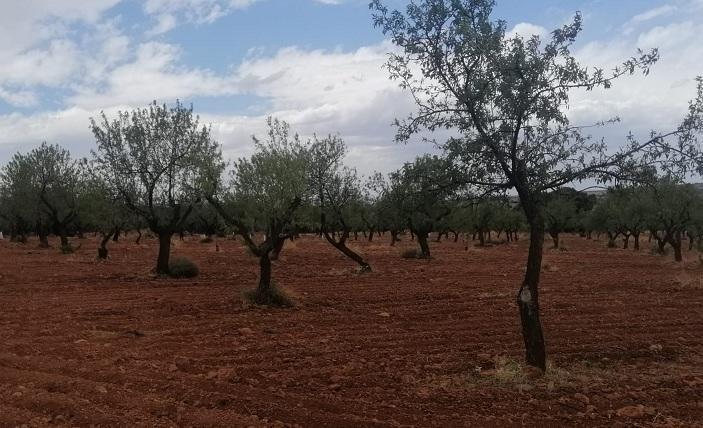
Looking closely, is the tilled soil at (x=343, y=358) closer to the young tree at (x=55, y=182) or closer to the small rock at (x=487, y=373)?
the small rock at (x=487, y=373)

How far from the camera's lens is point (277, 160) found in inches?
711

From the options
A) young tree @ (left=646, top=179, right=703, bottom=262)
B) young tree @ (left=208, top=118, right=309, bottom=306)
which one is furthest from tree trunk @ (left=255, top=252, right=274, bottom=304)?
young tree @ (left=646, top=179, right=703, bottom=262)

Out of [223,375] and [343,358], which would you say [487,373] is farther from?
[223,375]

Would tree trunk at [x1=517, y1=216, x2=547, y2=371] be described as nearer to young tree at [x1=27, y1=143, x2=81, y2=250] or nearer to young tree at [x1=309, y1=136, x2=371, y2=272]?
young tree at [x1=309, y1=136, x2=371, y2=272]

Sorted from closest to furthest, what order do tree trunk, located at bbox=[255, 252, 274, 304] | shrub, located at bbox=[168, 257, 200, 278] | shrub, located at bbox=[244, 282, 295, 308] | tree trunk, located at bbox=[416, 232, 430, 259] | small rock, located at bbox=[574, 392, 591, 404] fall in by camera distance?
small rock, located at bbox=[574, 392, 591, 404], shrub, located at bbox=[244, 282, 295, 308], tree trunk, located at bbox=[255, 252, 274, 304], shrub, located at bbox=[168, 257, 200, 278], tree trunk, located at bbox=[416, 232, 430, 259]

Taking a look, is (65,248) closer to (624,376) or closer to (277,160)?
(277,160)

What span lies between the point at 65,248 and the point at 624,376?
3642cm

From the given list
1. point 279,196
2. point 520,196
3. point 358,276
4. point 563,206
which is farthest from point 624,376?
point 563,206

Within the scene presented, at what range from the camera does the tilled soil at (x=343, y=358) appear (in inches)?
287

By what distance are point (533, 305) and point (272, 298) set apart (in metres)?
8.69

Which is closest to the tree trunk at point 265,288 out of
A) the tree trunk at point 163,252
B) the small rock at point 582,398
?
the tree trunk at point 163,252

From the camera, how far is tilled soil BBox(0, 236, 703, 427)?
7.29 metres

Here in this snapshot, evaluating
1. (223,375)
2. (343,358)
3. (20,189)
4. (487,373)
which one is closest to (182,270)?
(343,358)

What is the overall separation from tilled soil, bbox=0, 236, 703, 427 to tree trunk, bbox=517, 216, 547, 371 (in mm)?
330
